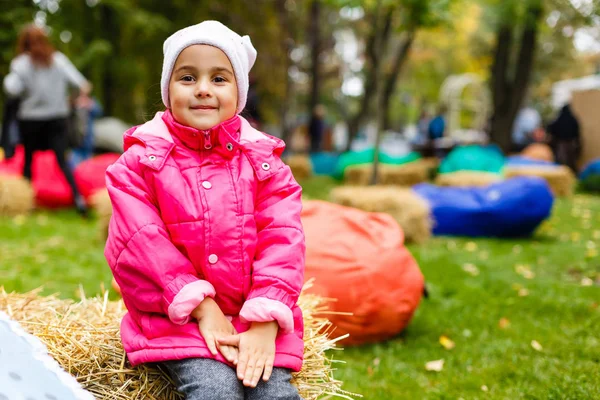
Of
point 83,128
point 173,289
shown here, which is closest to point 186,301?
point 173,289

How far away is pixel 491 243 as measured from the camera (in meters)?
6.76

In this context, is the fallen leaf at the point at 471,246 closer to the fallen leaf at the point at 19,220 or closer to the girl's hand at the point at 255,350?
the girl's hand at the point at 255,350

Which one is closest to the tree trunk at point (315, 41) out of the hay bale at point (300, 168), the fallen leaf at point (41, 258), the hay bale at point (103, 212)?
the hay bale at point (300, 168)

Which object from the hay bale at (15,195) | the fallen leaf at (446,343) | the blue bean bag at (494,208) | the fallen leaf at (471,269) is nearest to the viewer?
the fallen leaf at (446,343)

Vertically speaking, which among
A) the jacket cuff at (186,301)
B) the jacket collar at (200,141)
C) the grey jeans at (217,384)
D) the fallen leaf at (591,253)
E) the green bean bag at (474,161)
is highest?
the jacket collar at (200,141)

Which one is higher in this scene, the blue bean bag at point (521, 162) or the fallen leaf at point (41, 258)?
the fallen leaf at point (41, 258)

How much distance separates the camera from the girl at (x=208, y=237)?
1.89m

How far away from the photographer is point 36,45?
22.5 ft

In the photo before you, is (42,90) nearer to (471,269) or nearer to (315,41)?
(471,269)

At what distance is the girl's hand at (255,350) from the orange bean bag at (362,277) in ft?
5.03

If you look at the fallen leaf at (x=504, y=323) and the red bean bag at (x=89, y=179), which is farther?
the red bean bag at (x=89, y=179)

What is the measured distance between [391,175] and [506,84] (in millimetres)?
4209

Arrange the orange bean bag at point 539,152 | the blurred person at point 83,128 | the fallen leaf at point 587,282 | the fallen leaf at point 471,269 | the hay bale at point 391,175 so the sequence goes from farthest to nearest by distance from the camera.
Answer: the orange bean bag at point 539,152 → the hay bale at point 391,175 → the blurred person at point 83,128 → the fallen leaf at point 471,269 → the fallen leaf at point 587,282

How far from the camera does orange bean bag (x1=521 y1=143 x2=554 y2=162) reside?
1490 centimetres
